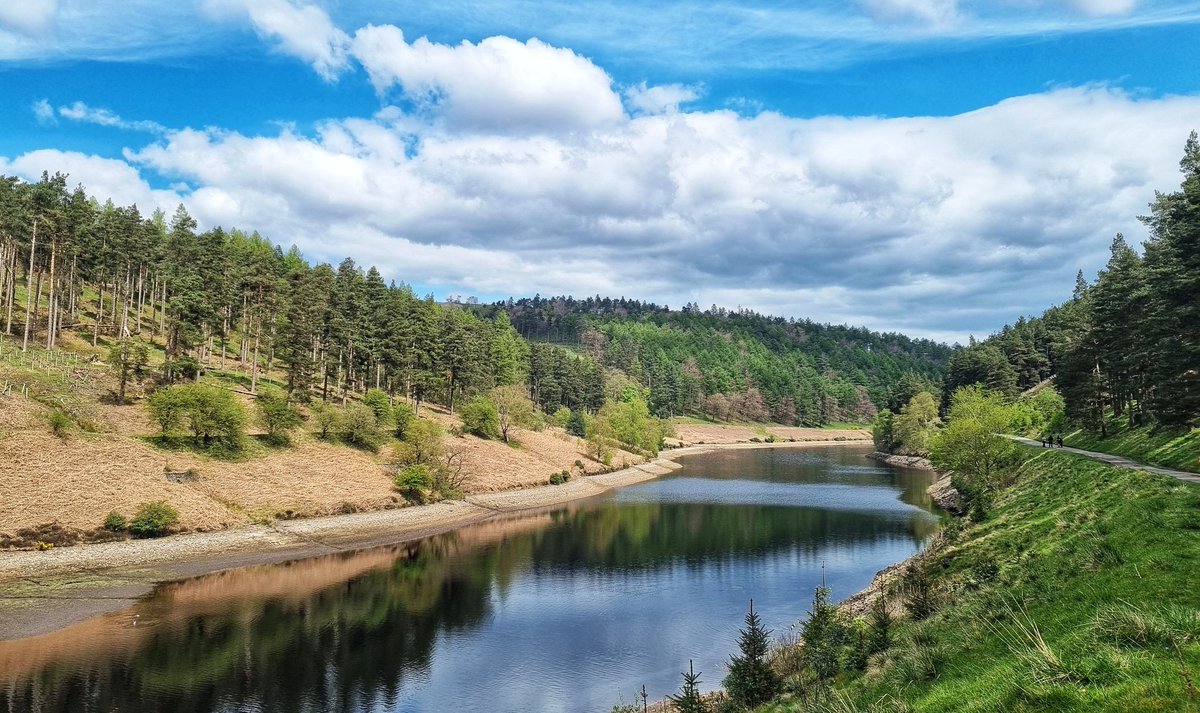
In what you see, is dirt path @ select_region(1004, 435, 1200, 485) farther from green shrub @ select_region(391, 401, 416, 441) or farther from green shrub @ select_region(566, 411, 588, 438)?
green shrub @ select_region(566, 411, 588, 438)

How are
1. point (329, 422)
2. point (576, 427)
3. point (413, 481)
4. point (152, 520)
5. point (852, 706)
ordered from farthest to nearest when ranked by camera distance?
point (576, 427) → point (329, 422) → point (413, 481) → point (152, 520) → point (852, 706)

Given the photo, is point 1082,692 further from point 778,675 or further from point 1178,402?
point 1178,402

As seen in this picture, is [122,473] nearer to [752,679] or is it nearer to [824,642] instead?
[752,679]

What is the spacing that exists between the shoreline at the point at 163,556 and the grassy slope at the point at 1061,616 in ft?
125

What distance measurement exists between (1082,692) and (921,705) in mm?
3406

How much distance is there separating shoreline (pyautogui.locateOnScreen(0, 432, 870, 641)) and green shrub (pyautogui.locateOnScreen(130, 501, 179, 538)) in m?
0.88

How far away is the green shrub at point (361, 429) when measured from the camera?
2855 inches

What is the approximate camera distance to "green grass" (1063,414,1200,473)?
37.4 metres

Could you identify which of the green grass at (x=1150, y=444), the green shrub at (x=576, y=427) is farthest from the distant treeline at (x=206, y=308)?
the green grass at (x=1150, y=444)

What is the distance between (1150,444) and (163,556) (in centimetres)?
6829

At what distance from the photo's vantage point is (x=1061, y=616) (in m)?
15.5

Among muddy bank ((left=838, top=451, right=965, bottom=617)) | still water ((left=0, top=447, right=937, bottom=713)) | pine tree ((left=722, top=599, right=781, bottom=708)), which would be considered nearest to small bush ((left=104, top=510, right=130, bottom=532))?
still water ((left=0, top=447, right=937, bottom=713))

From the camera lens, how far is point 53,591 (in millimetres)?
37344

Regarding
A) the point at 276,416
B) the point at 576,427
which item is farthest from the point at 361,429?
the point at 576,427
